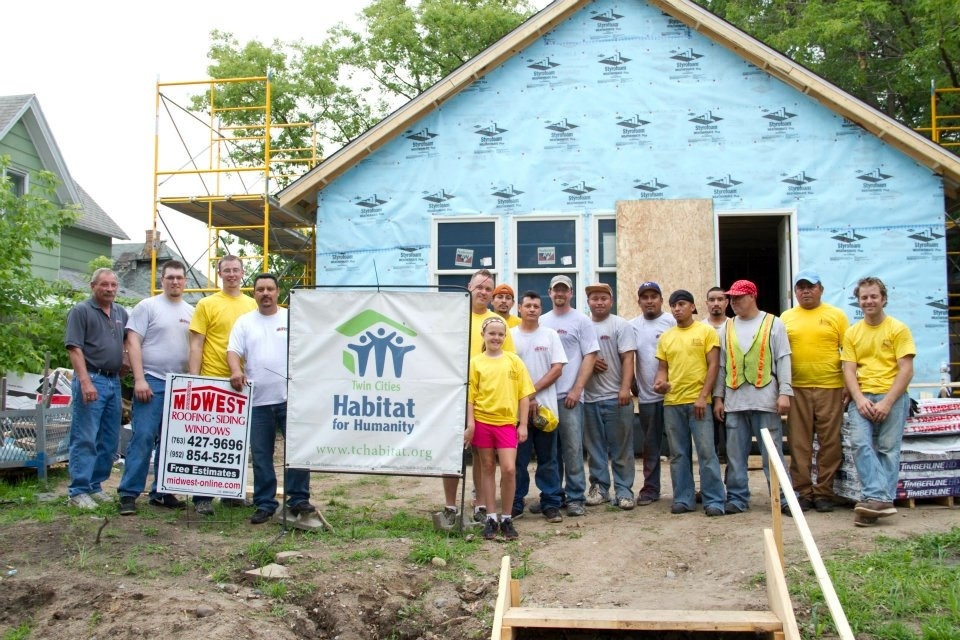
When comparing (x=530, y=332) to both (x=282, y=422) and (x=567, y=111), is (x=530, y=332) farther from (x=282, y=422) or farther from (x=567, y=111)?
(x=567, y=111)

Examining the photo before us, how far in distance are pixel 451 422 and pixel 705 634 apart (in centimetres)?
269

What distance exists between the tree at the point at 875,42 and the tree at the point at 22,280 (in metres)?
15.9

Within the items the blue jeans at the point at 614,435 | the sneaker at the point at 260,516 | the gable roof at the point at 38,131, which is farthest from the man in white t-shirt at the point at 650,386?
the gable roof at the point at 38,131

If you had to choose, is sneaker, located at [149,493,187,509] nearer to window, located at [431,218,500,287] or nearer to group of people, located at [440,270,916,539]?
group of people, located at [440,270,916,539]

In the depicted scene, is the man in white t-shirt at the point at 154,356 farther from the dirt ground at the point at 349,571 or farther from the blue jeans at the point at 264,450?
the blue jeans at the point at 264,450

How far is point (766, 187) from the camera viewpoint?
41.3 feet

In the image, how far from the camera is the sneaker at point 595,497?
26.8ft

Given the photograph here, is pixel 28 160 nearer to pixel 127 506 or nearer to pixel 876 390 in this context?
pixel 127 506

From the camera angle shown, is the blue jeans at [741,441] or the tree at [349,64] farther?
the tree at [349,64]

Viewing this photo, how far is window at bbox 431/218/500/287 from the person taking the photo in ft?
42.7

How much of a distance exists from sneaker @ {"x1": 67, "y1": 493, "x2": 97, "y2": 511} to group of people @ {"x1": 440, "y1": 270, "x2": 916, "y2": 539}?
10.1 feet

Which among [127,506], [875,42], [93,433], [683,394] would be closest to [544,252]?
[683,394]

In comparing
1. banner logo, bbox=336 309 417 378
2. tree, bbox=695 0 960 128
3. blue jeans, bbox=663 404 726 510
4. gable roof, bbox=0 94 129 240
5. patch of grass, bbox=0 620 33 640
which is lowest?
patch of grass, bbox=0 620 33 640

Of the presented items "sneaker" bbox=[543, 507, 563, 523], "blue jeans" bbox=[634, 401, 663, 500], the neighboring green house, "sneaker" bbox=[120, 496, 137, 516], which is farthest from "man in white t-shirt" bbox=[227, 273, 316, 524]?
the neighboring green house
